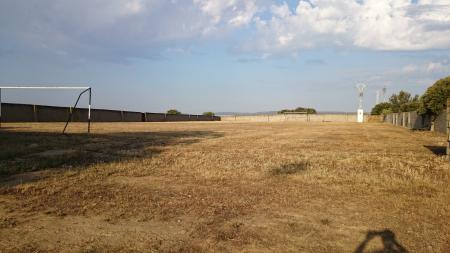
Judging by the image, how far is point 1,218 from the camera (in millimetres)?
4625

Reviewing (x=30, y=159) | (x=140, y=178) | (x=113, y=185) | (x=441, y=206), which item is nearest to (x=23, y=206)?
(x=113, y=185)

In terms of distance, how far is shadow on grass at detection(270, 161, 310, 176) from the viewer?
26.6 ft

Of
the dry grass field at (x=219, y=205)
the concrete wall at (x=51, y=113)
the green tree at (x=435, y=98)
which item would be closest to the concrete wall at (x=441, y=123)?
the green tree at (x=435, y=98)

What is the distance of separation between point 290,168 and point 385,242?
452cm

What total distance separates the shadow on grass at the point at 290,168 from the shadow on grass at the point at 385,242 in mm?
3596

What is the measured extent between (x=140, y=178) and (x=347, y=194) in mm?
3766

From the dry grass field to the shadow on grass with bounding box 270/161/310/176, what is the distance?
22 millimetres

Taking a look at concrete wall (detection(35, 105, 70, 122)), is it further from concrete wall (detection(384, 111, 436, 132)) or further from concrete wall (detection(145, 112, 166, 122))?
concrete wall (detection(384, 111, 436, 132))

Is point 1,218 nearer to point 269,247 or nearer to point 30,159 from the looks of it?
point 269,247

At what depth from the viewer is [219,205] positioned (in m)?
5.45

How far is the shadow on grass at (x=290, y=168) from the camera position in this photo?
8.10 metres

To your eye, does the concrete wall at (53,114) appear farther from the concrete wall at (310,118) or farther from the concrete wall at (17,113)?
the concrete wall at (310,118)

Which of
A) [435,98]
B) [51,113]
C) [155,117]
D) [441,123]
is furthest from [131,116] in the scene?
[441,123]

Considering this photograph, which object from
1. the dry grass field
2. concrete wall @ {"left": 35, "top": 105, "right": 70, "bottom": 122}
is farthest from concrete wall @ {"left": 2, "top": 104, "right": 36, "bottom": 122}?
the dry grass field
